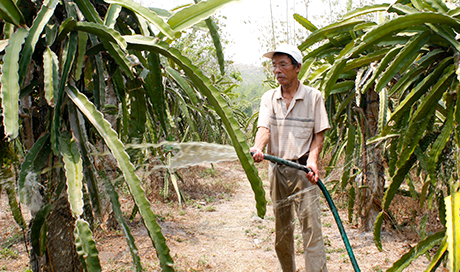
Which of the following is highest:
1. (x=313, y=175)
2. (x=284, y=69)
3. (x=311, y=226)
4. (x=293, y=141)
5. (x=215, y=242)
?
(x=284, y=69)

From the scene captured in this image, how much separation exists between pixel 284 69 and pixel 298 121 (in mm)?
391

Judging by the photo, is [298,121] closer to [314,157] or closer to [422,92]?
[314,157]

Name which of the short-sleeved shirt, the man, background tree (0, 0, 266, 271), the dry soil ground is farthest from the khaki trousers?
background tree (0, 0, 266, 271)

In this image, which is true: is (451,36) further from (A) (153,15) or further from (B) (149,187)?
(B) (149,187)

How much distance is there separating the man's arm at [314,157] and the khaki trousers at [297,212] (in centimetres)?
19

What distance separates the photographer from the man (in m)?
2.31

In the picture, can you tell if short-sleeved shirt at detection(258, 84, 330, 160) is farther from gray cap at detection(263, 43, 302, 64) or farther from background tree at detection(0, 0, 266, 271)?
background tree at detection(0, 0, 266, 271)

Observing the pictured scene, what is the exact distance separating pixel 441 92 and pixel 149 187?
4459 millimetres

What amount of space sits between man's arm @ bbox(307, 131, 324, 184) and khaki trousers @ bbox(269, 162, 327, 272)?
19cm

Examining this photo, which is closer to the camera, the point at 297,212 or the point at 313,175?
the point at 313,175

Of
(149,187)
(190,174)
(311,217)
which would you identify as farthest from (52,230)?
(190,174)

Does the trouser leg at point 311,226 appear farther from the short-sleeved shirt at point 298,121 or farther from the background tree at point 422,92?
the background tree at point 422,92

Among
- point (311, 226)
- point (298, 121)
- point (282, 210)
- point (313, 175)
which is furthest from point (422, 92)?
point (282, 210)

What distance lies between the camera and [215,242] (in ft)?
12.2
